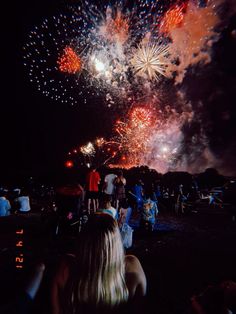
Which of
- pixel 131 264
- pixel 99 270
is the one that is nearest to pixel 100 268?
pixel 99 270

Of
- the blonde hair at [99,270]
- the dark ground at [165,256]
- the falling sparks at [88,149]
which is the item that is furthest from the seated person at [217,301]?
the falling sparks at [88,149]

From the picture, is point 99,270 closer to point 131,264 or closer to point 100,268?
point 100,268

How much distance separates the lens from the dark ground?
4301mm

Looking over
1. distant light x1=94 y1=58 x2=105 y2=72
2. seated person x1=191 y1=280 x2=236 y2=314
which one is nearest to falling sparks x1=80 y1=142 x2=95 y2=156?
distant light x1=94 y1=58 x2=105 y2=72

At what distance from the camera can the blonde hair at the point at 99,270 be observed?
1.82 metres

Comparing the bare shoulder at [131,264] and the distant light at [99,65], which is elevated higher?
the distant light at [99,65]

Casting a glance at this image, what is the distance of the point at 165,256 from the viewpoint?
20.6 ft

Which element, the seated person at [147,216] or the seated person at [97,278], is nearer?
the seated person at [97,278]

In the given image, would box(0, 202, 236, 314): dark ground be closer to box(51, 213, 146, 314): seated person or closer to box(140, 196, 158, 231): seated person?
box(140, 196, 158, 231): seated person

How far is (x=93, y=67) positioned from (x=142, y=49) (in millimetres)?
4573

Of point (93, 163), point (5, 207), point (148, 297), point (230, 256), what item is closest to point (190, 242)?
point (230, 256)

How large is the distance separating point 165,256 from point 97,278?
4899 mm

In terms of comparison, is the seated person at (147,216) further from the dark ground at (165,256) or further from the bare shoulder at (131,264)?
the bare shoulder at (131,264)

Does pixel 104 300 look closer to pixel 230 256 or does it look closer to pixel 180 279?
pixel 180 279
